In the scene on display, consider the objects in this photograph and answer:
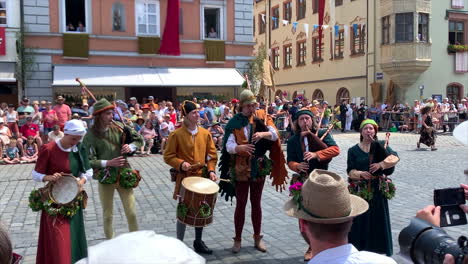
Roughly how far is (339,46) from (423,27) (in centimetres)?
669

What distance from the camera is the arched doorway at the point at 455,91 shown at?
3159 centimetres

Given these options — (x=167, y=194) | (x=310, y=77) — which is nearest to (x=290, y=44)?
(x=310, y=77)

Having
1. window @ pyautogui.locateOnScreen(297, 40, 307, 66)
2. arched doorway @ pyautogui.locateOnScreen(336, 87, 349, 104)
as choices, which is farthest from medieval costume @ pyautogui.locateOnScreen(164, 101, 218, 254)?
window @ pyautogui.locateOnScreen(297, 40, 307, 66)

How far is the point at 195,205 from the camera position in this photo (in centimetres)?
542

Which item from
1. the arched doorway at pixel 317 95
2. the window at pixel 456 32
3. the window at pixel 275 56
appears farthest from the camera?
the window at pixel 275 56

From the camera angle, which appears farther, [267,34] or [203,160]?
[267,34]

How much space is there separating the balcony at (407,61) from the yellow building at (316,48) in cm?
260

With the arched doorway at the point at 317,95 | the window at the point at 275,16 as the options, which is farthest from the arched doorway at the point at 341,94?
the window at the point at 275,16

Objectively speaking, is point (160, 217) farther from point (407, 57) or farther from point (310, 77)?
point (310, 77)

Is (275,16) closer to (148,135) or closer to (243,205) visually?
(148,135)

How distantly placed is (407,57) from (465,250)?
1157 inches

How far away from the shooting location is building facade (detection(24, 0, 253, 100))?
72.0 ft

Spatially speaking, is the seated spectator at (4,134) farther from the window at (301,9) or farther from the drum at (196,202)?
the window at (301,9)

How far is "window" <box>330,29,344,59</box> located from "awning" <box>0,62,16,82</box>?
22464 millimetres
